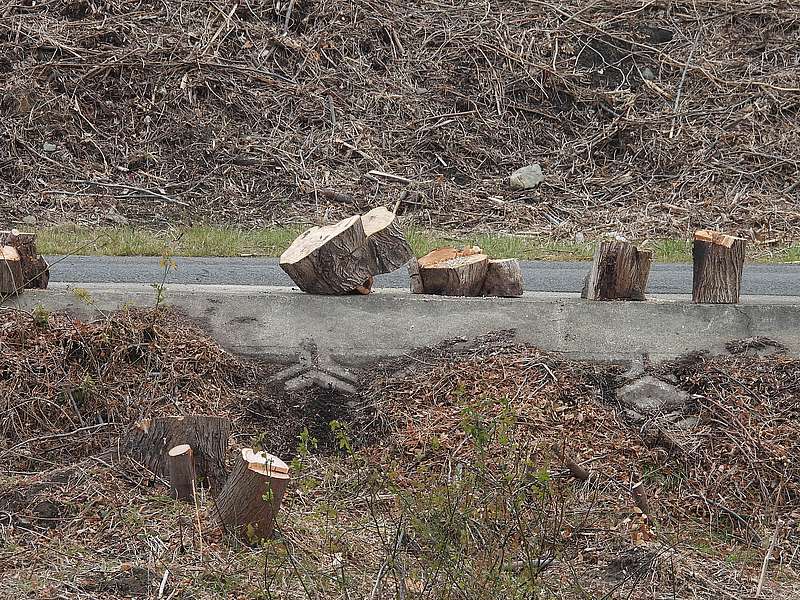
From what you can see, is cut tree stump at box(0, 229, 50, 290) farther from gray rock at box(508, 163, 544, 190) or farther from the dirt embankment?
gray rock at box(508, 163, 544, 190)

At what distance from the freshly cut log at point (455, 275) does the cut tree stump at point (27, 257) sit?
1.96 metres

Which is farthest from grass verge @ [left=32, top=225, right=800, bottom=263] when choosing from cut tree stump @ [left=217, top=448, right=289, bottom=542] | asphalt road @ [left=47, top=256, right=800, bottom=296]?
cut tree stump @ [left=217, top=448, right=289, bottom=542]

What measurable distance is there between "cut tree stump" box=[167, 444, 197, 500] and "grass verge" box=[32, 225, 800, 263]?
4.68m

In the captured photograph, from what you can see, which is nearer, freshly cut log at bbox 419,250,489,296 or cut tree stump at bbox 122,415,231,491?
cut tree stump at bbox 122,415,231,491

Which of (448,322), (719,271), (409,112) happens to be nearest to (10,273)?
(448,322)

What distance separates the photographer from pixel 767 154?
12750 millimetres

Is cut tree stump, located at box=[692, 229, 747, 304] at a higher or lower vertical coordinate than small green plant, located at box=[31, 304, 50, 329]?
higher

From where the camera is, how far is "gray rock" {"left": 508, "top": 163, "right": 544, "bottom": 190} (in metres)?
12.3

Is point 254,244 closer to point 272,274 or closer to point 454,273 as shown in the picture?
point 272,274

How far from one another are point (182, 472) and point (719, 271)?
9.01ft

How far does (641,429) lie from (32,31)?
40.1 feet

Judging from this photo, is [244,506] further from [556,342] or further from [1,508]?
[556,342]

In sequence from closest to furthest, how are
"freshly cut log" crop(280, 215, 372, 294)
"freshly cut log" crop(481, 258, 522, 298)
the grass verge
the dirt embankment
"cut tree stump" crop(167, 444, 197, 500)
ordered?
"cut tree stump" crop(167, 444, 197, 500), "freshly cut log" crop(280, 215, 372, 294), "freshly cut log" crop(481, 258, 522, 298), the grass verge, the dirt embankment

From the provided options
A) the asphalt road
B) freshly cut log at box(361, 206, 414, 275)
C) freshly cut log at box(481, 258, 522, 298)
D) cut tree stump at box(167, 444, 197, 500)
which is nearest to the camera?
cut tree stump at box(167, 444, 197, 500)
